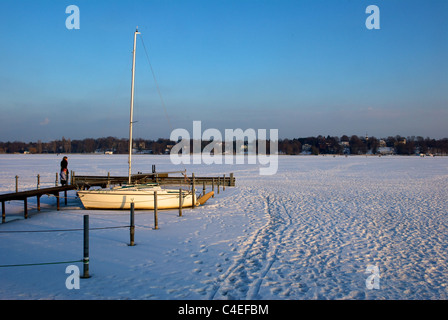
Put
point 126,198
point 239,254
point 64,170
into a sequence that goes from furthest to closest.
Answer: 1. point 64,170
2. point 126,198
3. point 239,254

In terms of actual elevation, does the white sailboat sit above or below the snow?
above

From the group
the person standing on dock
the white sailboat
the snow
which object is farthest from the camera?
the person standing on dock

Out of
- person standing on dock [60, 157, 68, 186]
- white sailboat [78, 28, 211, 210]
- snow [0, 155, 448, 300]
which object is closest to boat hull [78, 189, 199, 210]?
white sailboat [78, 28, 211, 210]

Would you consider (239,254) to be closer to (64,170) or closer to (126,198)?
(126,198)

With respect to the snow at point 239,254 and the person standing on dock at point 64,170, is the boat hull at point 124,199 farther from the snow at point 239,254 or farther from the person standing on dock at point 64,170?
the person standing on dock at point 64,170

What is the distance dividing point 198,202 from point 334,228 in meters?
7.17

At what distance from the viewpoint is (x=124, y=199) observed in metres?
14.9

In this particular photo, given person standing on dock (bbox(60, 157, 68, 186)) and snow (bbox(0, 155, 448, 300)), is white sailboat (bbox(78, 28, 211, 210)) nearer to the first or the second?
snow (bbox(0, 155, 448, 300))

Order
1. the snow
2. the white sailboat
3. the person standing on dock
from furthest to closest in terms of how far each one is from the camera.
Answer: the person standing on dock
the white sailboat
the snow

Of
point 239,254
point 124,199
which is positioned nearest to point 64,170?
point 124,199

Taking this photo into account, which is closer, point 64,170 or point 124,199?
point 124,199

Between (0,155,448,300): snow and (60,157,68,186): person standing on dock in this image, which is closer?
(0,155,448,300): snow

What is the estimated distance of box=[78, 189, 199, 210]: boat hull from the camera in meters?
14.8
